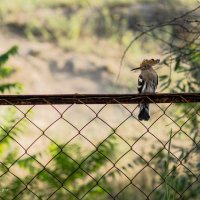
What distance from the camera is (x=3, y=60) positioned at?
6.50m

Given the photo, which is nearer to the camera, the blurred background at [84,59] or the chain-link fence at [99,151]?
the chain-link fence at [99,151]

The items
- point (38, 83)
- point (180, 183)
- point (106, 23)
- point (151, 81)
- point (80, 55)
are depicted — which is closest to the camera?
point (151, 81)

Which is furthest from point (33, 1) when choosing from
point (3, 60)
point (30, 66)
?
point (3, 60)

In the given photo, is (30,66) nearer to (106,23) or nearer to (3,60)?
(106,23)

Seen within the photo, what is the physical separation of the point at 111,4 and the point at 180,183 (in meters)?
9.20

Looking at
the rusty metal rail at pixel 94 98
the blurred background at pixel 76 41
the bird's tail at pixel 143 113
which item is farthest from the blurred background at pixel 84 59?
the rusty metal rail at pixel 94 98

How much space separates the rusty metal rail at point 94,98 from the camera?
9.23 feet

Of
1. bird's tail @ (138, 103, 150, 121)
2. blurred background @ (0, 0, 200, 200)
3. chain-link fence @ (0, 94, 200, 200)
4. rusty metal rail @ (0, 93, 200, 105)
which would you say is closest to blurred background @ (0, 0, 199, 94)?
blurred background @ (0, 0, 200, 200)

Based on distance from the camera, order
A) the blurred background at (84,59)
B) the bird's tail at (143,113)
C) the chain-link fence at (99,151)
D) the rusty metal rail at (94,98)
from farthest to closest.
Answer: the blurred background at (84,59) < the bird's tail at (143,113) < the chain-link fence at (99,151) < the rusty metal rail at (94,98)

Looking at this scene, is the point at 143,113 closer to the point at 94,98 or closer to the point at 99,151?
the point at 99,151

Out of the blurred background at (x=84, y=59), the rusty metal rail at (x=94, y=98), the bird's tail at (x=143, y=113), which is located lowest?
the rusty metal rail at (x=94, y=98)

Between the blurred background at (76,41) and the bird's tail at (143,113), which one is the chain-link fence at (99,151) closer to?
the bird's tail at (143,113)

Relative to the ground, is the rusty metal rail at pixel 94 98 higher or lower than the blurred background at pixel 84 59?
lower

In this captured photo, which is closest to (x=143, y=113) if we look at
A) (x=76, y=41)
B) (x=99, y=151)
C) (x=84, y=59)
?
(x=99, y=151)
